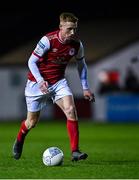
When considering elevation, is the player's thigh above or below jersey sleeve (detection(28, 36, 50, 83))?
below

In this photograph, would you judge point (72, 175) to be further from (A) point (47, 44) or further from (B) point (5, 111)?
(B) point (5, 111)

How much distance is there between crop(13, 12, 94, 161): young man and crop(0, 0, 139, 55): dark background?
25829 mm

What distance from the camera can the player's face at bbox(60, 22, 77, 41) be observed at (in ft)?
40.1

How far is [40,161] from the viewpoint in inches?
506

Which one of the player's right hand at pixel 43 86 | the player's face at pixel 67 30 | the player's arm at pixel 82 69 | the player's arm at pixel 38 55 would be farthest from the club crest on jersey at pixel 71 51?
the player's right hand at pixel 43 86

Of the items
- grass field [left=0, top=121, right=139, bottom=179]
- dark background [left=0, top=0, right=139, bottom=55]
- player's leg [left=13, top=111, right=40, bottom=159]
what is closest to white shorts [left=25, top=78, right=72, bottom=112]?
player's leg [left=13, top=111, right=40, bottom=159]

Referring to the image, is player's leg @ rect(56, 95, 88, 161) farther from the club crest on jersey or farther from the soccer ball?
the club crest on jersey

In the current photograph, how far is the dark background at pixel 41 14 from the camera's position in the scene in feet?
129

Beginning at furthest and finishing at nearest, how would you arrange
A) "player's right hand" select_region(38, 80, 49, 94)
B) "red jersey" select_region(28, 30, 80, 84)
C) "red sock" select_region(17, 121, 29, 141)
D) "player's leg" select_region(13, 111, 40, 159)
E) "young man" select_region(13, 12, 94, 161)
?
"red sock" select_region(17, 121, 29, 141) < "player's leg" select_region(13, 111, 40, 159) < "red jersey" select_region(28, 30, 80, 84) < "young man" select_region(13, 12, 94, 161) < "player's right hand" select_region(38, 80, 49, 94)

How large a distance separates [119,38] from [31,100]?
2500cm

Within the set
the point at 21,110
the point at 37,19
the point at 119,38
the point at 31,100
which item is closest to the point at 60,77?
the point at 31,100

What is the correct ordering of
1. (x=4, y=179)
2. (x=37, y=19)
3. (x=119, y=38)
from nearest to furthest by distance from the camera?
(x=4, y=179) < (x=119, y=38) < (x=37, y=19)

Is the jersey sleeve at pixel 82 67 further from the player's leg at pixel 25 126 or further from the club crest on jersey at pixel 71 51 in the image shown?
the player's leg at pixel 25 126

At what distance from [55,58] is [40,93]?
59cm
